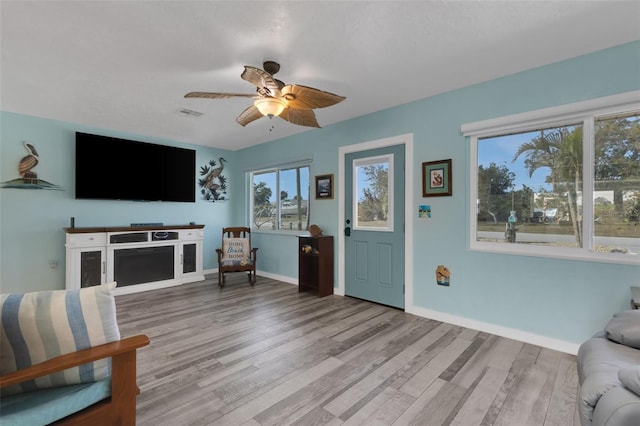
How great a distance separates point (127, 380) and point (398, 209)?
303 centimetres

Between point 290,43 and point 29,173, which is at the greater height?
point 290,43

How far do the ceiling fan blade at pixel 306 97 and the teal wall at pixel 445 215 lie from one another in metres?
1.17

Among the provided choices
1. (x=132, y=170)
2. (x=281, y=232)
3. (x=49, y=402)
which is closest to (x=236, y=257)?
(x=281, y=232)

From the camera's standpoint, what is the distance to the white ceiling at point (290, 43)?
1850 millimetres

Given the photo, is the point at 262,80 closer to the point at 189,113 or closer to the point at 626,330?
the point at 189,113

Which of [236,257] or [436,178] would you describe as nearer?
[436,178]

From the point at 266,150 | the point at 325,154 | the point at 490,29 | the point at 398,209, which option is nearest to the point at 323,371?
the point at 398,209

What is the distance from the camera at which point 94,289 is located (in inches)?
48.4

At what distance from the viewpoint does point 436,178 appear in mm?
3166

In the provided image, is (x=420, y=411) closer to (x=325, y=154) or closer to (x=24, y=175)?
(x=325, y=154)

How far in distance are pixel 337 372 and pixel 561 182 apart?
2.49m

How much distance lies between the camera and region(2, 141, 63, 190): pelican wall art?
3.78m

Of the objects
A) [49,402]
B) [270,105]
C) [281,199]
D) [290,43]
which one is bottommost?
[49,402]

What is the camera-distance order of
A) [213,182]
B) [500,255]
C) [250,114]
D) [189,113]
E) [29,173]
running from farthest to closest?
[213,182]
[29,173]
[189,113]
[500,255]
[250,114]
